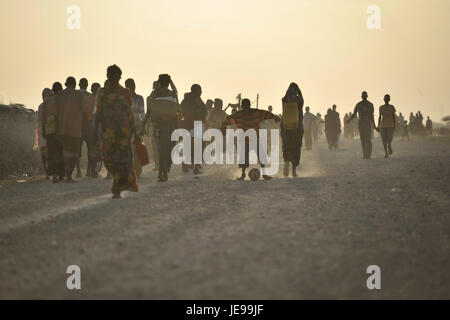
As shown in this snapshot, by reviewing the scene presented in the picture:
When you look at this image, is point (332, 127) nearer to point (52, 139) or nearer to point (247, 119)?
point (247, 119)

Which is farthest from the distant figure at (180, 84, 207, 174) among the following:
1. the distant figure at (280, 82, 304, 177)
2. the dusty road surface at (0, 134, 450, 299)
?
the dusty road surface at (0, 134, 450, 299)

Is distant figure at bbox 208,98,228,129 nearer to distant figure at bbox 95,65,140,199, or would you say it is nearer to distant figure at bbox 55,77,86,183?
distant figure at bbox 55,77,86,183

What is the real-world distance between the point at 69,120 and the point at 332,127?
20885 millimetres

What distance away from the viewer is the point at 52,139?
1314 centimetres

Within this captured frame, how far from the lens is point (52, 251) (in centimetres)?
576

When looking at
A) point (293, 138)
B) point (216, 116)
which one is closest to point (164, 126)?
point (293, 138)

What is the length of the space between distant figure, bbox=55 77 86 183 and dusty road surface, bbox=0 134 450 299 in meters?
2.51

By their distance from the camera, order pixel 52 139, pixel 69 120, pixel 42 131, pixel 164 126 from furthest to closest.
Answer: pixel 42 131 < pixel 52 139 < pixel 69 120 < pixel 164 126

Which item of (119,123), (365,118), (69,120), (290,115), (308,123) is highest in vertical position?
(308,123)

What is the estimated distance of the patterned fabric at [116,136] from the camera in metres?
9.66

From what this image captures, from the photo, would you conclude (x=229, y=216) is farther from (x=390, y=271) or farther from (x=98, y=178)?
(x=98, y=178)

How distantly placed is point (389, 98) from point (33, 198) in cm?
1410

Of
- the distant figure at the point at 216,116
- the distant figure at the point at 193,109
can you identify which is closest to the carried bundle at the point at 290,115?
the distant figure at the point at 193,109
